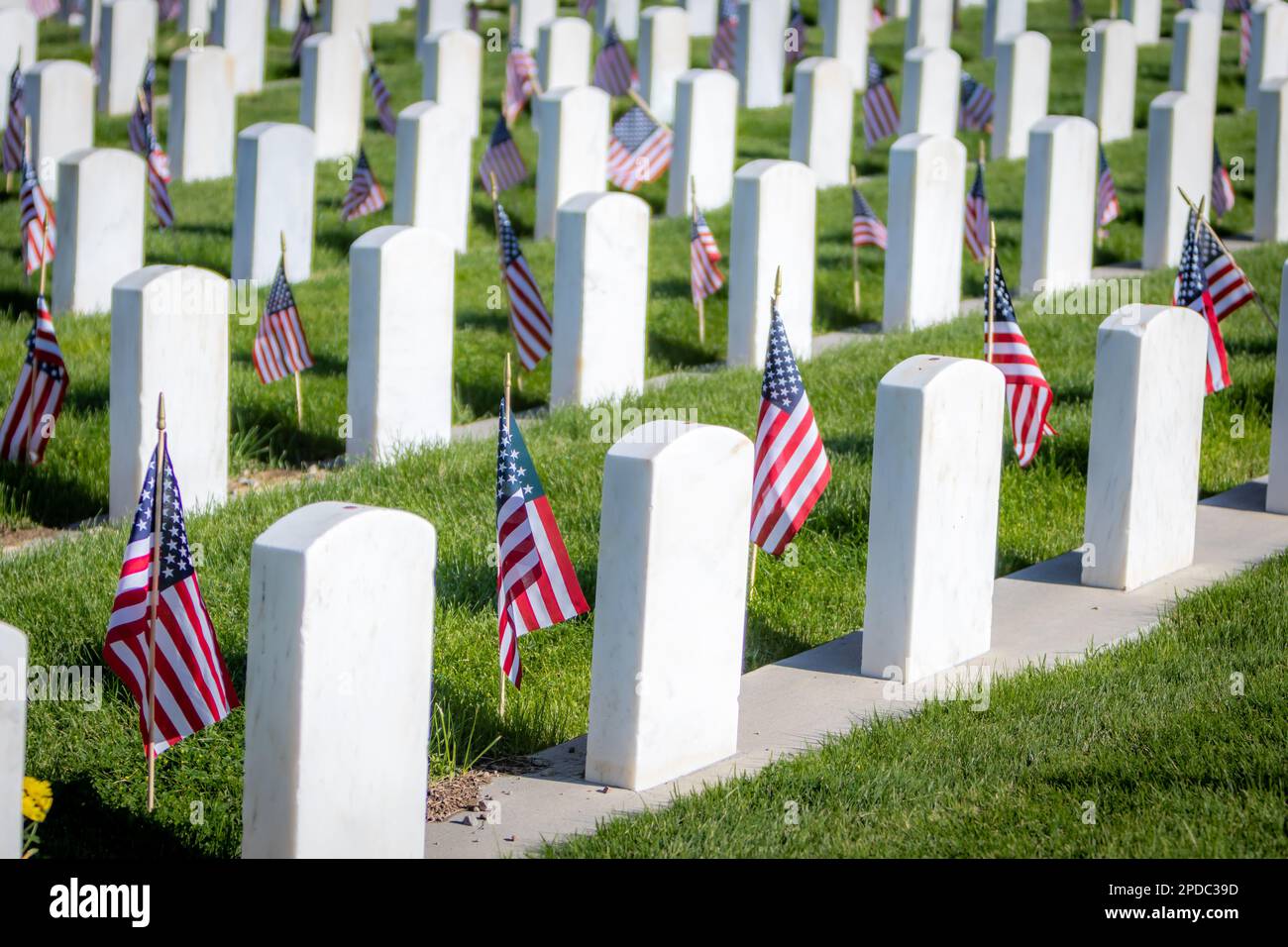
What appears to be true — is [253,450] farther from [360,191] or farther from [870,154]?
[870,154]

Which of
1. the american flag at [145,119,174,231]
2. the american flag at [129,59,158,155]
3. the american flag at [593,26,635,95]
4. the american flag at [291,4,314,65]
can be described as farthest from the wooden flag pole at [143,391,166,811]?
the american flag at [291,4,314,65]

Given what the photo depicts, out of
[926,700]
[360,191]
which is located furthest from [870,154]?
[926,700]

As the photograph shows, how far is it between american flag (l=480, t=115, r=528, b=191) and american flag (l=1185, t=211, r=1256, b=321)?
579cm

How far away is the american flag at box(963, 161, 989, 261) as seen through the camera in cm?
1149

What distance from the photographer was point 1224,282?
9141 mm

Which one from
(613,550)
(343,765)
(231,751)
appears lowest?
(231,751)

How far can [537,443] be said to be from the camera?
27.4ft

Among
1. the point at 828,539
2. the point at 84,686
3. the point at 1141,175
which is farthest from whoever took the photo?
the point at 1141,175

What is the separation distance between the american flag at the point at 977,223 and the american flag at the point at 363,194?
410cm

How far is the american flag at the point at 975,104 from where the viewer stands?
1602cm

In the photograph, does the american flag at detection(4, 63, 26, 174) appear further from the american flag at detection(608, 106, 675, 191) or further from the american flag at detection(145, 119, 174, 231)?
the american flag at detection(608, 106, 675, 191)

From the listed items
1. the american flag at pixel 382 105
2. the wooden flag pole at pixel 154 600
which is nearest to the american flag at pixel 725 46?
the american flag at pixel 382 105

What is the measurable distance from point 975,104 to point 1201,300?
788 cm
